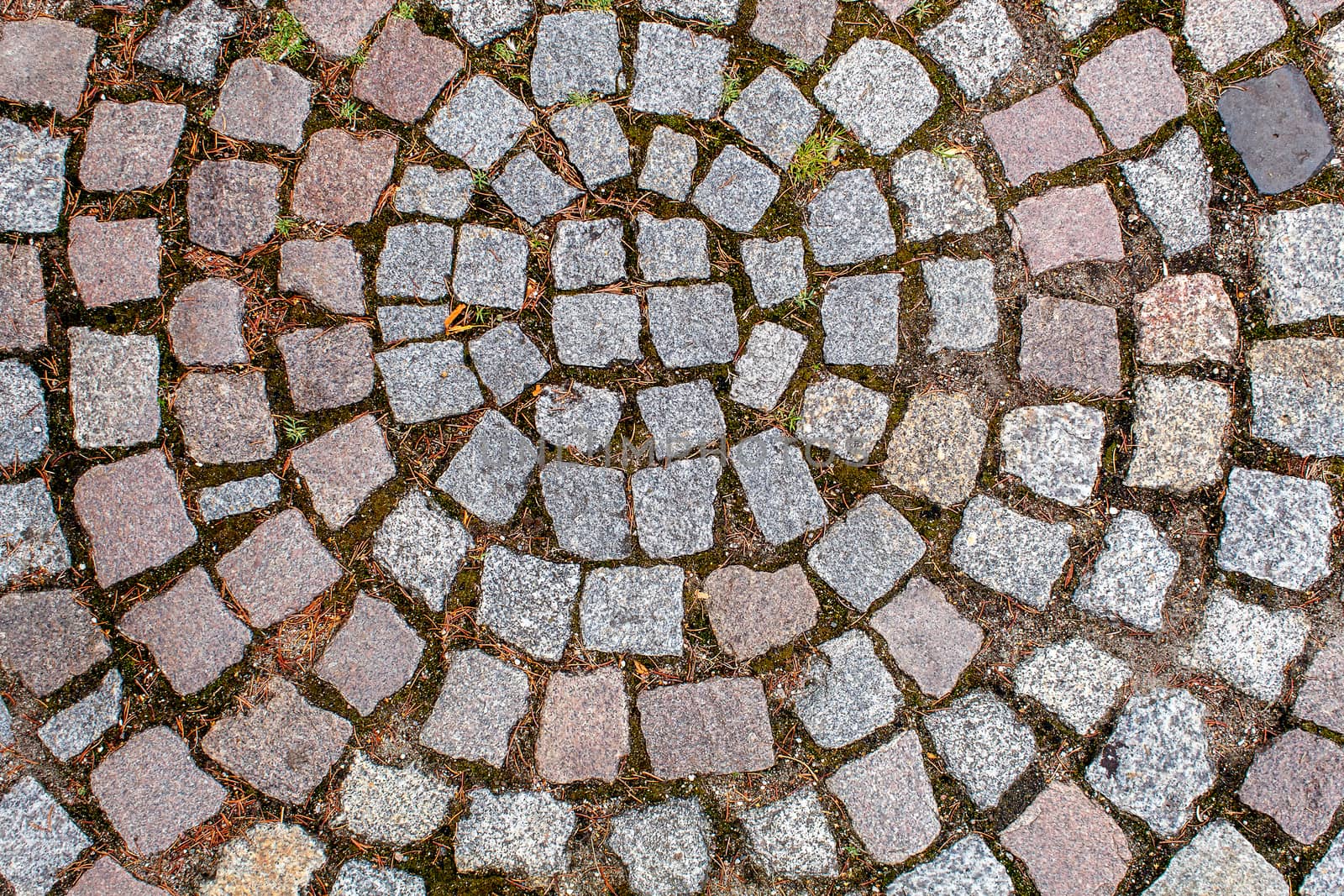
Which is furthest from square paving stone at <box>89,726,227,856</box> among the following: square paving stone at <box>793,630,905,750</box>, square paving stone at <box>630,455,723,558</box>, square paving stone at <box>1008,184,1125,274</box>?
square paving stone at <box>1008,184,1125,274</box>

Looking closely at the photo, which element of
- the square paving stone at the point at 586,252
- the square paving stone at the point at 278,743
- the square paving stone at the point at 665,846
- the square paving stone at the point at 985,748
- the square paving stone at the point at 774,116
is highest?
the square paving stone at the point at 774,116

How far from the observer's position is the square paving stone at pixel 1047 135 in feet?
9.21

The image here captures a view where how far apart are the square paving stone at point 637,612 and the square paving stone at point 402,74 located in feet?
5.88

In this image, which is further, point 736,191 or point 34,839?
point 736,191

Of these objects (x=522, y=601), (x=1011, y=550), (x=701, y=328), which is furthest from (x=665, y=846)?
(x=701, y=328)

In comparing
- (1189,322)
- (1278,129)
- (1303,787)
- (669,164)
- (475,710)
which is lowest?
(475,710)

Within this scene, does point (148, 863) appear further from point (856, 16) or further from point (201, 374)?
point (856, 16)

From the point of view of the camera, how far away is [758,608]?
2.80 metres

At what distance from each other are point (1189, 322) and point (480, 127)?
2.57 m

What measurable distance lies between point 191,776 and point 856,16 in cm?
350

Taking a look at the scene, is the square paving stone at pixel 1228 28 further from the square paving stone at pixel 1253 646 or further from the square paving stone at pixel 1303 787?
the square paving stone at pixel 1303 787

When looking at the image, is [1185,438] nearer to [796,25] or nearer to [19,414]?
[796,25]

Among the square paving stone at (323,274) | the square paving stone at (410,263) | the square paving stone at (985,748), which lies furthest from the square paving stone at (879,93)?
the square paving stone at (985,748)

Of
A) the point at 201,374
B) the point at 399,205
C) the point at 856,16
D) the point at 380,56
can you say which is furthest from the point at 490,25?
the point at 201,374
